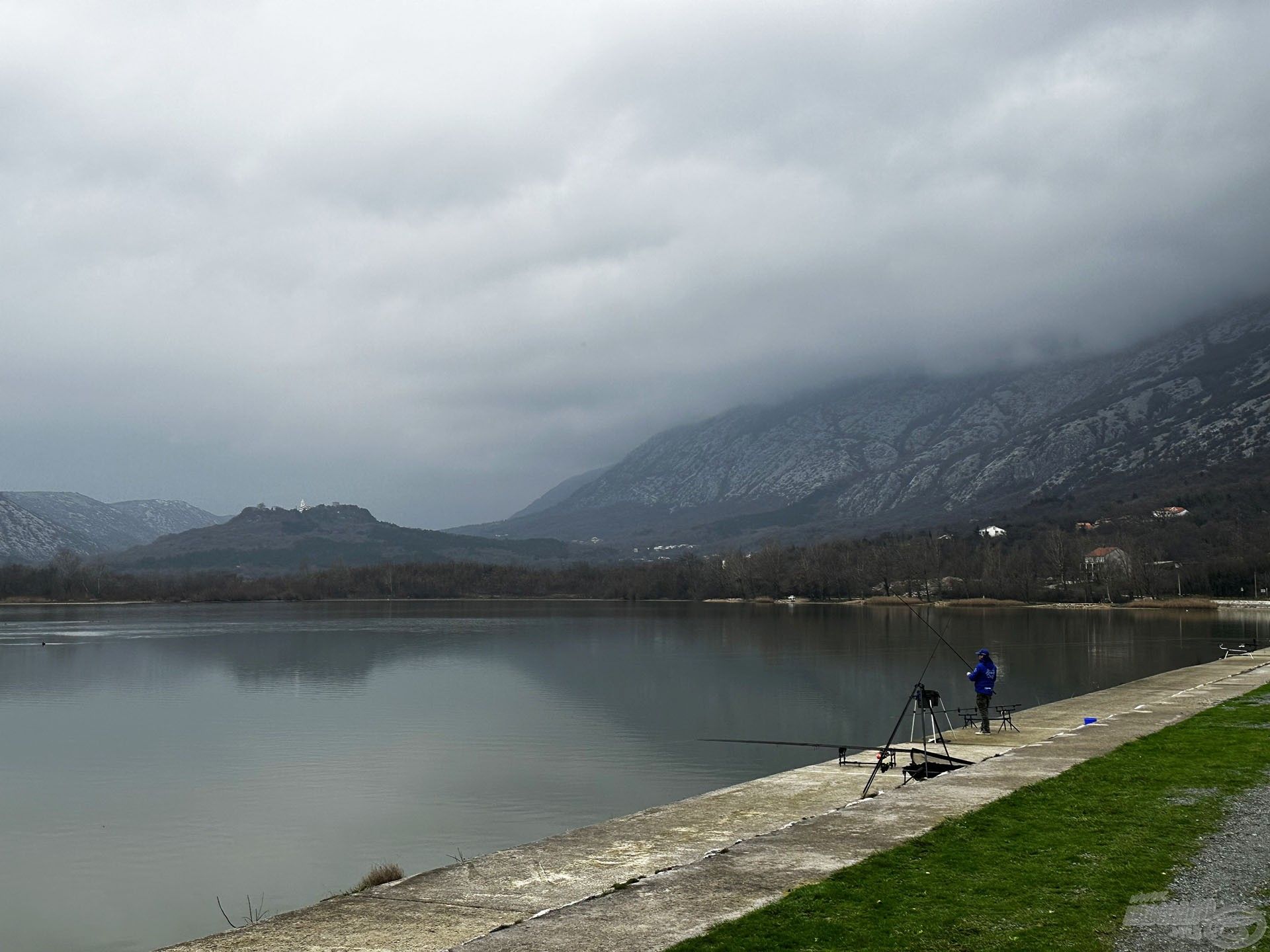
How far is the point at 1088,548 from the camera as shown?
157 metres

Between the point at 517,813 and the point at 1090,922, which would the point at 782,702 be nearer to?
the point at 517,813

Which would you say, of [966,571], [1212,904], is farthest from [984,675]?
[966,571]

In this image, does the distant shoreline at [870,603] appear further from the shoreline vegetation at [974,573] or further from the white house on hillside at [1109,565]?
the white house on hillside at [1109,565]

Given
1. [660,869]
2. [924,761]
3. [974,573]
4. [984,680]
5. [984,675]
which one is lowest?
[924,761]

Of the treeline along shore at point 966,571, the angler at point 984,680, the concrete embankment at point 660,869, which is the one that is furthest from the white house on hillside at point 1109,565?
the concrete embankment at point 660,869

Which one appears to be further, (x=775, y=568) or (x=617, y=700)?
(x=775, y=568)

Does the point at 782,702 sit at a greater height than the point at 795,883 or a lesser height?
lesser

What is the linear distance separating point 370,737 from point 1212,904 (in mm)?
27551

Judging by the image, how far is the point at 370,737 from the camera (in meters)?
31.9

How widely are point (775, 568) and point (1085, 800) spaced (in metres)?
160

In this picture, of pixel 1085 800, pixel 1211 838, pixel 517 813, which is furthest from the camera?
pixel 517 813

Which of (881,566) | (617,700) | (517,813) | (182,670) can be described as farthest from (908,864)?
(881,566)

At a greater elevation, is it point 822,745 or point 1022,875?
point 1022,875

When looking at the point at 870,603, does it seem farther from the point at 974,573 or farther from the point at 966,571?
the point at 974,573
